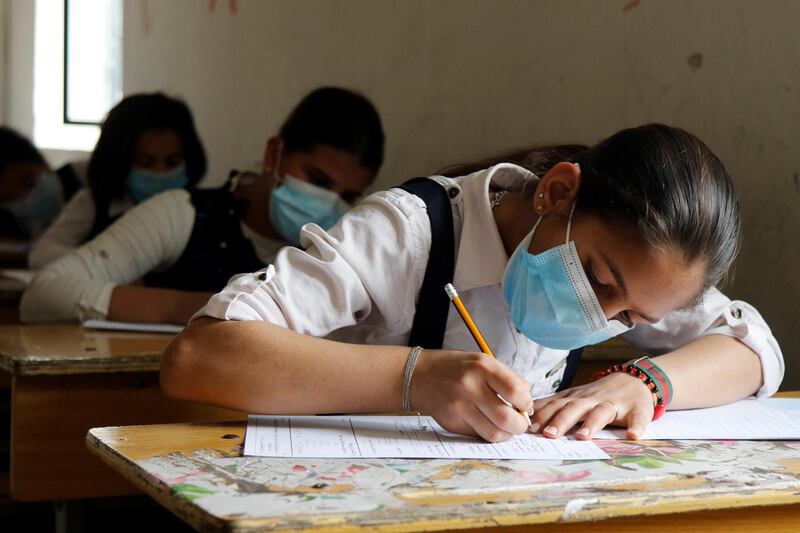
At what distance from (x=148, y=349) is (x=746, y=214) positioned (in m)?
Answer: 1.22

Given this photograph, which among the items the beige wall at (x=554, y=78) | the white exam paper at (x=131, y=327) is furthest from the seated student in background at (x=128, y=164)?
the white exam paper at (x=131, y=327)

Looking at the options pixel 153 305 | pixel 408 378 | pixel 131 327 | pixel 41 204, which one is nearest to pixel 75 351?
pixel 131 327

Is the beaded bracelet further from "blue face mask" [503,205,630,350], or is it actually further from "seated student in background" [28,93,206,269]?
"seated student in background" [28,93,206,269]

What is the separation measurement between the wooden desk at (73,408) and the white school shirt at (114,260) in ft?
1.54

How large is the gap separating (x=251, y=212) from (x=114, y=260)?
0.40 m

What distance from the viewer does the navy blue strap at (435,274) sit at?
1431 mm

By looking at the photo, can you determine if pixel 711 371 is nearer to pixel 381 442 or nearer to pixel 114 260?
pixel 381 442

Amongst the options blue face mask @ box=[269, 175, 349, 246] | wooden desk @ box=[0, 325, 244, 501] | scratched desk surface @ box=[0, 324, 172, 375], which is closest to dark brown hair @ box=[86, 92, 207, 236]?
blue face mask @ box=[269, 175, 349, 246]

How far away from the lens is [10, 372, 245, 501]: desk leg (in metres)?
1.84

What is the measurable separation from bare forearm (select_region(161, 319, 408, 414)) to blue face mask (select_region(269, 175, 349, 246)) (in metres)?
1.45

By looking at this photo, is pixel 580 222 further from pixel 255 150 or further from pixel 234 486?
pixel 255 150

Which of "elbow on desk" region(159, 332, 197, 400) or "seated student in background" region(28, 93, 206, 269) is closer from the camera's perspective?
"elbow on desk" region(159, 332, 197, 400)

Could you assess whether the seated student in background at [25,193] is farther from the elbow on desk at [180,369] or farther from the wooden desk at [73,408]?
the elbow on desk at [180,369]

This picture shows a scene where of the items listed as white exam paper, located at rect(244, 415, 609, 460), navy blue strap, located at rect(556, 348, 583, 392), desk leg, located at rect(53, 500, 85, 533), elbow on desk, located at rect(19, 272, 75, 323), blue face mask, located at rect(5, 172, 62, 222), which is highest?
white exam paper, located at rect(244, 415, 609, 460)
